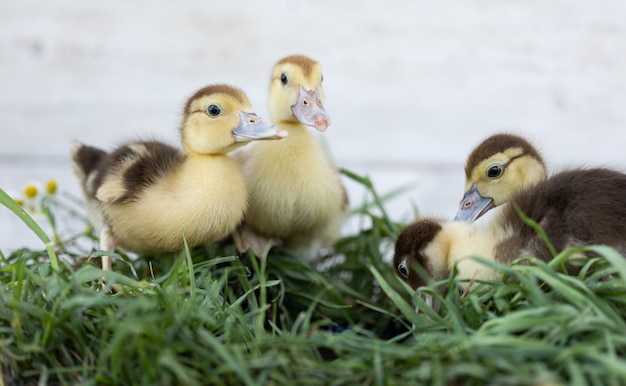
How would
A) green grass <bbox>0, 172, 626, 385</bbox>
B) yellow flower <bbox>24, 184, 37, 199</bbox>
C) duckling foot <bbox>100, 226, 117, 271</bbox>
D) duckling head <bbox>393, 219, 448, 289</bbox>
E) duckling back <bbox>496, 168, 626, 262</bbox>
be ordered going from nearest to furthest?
1. green grass <bbox>0, 172, 626, 385</bbox>
2. duckling back <bbox>496, 168, 626, 262</bbox>
3. duckling head <bbox>393, 219, 448, 289</bbox>
4. duckling foot <bbox>100, 226, 117, 271</bbox>
5. yellow flower <bbox>24, 184, 37, 199</bbox>

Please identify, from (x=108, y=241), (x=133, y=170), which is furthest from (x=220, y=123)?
(x=108, y=241)

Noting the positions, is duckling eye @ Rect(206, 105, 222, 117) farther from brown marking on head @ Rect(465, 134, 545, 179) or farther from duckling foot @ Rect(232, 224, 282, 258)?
brown marking on head @ Rect(465, 134, 545, 179)

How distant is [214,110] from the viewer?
1.25 m

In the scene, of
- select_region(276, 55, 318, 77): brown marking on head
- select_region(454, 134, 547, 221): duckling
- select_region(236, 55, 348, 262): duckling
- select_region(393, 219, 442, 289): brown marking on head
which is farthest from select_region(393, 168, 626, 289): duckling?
select_region(276, 55, 318, 77): brown marking on head

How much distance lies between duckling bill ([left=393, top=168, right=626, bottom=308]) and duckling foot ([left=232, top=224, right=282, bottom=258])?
0.26 metres

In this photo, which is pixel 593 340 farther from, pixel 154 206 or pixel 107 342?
pixel 154 206

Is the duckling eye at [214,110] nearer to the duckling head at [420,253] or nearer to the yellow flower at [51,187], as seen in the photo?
the duckling head at [420,253]

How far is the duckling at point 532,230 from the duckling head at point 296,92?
0.88 feet

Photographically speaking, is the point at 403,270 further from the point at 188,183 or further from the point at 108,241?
the point at 108,241

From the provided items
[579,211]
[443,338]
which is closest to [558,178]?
[579,211]

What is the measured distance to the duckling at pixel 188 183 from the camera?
1.20 m

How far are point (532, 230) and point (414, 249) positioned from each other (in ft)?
0.64

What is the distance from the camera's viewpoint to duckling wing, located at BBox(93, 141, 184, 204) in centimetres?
123

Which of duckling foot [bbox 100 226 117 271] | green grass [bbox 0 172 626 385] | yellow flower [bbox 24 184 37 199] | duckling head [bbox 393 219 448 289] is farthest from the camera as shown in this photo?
yellow flower [bbox 24 184 37 199]
